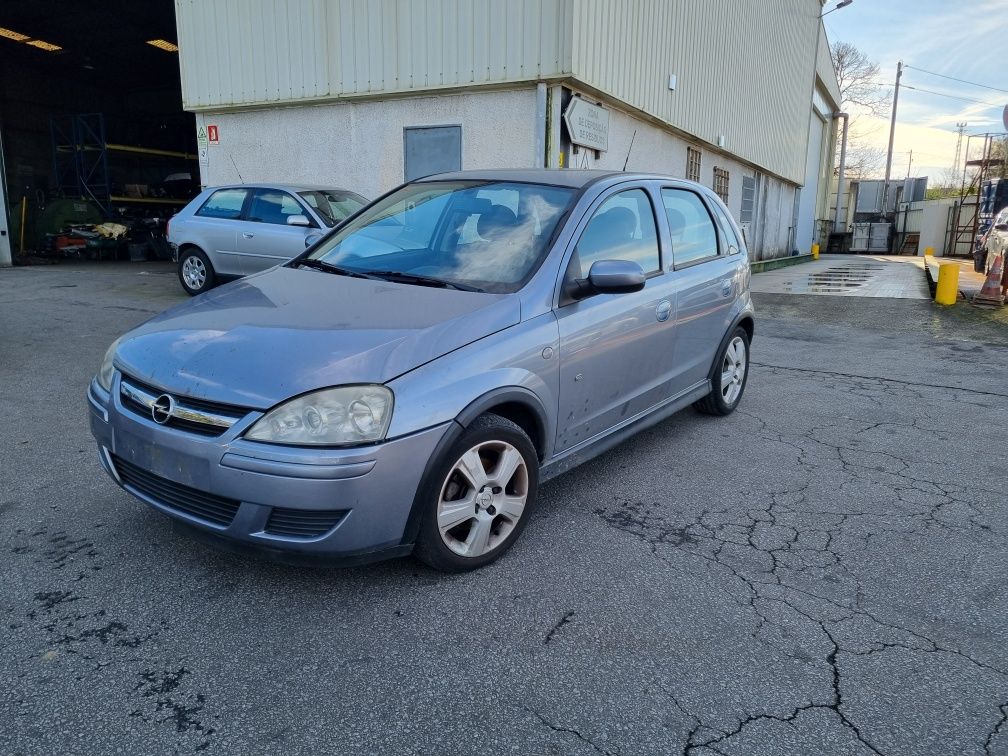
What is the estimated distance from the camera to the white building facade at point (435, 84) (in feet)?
32.6

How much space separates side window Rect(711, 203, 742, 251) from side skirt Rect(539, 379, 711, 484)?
106cm

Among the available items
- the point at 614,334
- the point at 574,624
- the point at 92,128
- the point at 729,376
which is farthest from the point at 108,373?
the point at 92,128

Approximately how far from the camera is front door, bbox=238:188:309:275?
9484mm

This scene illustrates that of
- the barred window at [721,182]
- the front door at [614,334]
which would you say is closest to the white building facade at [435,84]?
the barred window at [721,182]

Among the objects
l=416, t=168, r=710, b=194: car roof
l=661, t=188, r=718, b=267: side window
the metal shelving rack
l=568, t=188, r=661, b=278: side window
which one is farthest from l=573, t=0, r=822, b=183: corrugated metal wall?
the metal shelving rack

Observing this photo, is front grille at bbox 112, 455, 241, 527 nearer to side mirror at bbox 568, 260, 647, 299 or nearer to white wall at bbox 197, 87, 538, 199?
side mirror at bbox 568, 260, 647, 299

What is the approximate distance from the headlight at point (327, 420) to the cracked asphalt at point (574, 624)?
68 centimetres

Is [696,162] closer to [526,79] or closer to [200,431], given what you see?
[526,79]

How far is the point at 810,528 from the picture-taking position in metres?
3.42

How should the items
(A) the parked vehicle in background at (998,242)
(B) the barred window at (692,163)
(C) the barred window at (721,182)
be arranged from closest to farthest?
(A) the parked vehicle in background at (998,242), (B) the barred window at (692,163), (C) the barred window at (721,182)

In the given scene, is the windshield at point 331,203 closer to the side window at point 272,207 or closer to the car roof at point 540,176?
the side window at point 272,207

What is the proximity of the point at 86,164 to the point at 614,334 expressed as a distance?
79.7 ft

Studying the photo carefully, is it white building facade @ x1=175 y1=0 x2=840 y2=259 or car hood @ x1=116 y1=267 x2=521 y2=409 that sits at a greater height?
white building facade @ x1=175 y1=0 x2=840 y2=259

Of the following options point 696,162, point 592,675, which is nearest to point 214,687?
point 592,675
